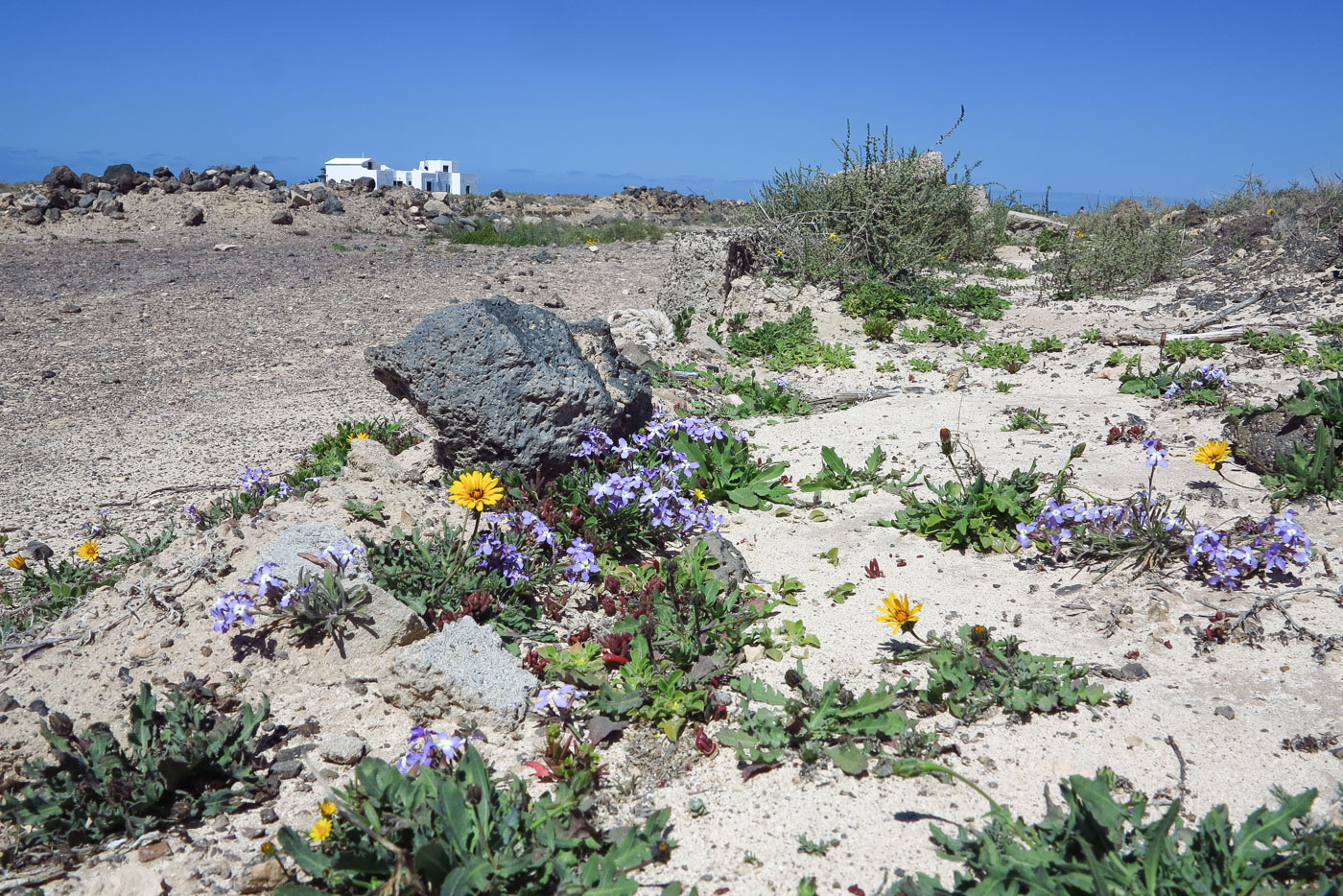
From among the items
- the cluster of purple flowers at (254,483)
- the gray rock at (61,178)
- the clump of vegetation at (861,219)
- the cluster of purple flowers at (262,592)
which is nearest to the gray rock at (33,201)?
the gray rock at (61,178)

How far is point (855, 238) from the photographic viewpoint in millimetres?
10539

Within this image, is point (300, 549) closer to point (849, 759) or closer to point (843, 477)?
point (849, 759)

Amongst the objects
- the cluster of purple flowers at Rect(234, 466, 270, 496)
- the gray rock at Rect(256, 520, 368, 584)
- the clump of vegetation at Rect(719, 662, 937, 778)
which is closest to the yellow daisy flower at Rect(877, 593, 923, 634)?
the clump of vegetation at Rect(719, 662, 937, 778)

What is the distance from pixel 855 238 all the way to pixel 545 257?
20.5ft

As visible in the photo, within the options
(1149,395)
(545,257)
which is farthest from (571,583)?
(545,257)

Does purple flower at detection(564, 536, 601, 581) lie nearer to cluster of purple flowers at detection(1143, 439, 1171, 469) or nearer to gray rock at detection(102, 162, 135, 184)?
cluster of purple flowers at detection(1143, 439, 1171, 469)

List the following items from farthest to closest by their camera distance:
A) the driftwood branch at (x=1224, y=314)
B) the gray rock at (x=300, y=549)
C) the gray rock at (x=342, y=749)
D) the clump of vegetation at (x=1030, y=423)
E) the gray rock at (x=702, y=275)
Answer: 1. the gray rock at (x=702, y=275)
2. the driftwood branch at (x=1224, y=314)
3. the clump of vegetation at (x=1030, y=423)
4. the gray rock at (x=300, y=549)
5. the gray rock at (x=342, y=749)

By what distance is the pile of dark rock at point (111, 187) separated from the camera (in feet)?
56.7

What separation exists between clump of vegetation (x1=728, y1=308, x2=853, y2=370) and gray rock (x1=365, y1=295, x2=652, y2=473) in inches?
146

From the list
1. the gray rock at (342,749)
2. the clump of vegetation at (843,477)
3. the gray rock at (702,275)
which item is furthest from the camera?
the gray rock at (702,275)

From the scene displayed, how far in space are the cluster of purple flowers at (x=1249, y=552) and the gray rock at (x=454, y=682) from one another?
2750mm

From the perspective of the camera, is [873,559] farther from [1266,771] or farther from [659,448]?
[1266,771]

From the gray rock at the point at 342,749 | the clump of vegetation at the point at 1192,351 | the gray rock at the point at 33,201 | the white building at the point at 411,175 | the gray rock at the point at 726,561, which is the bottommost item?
the gray rock at the point at 342,749

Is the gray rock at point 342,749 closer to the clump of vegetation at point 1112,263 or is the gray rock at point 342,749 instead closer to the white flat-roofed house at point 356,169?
the clump of vegetation at point 1112,263
